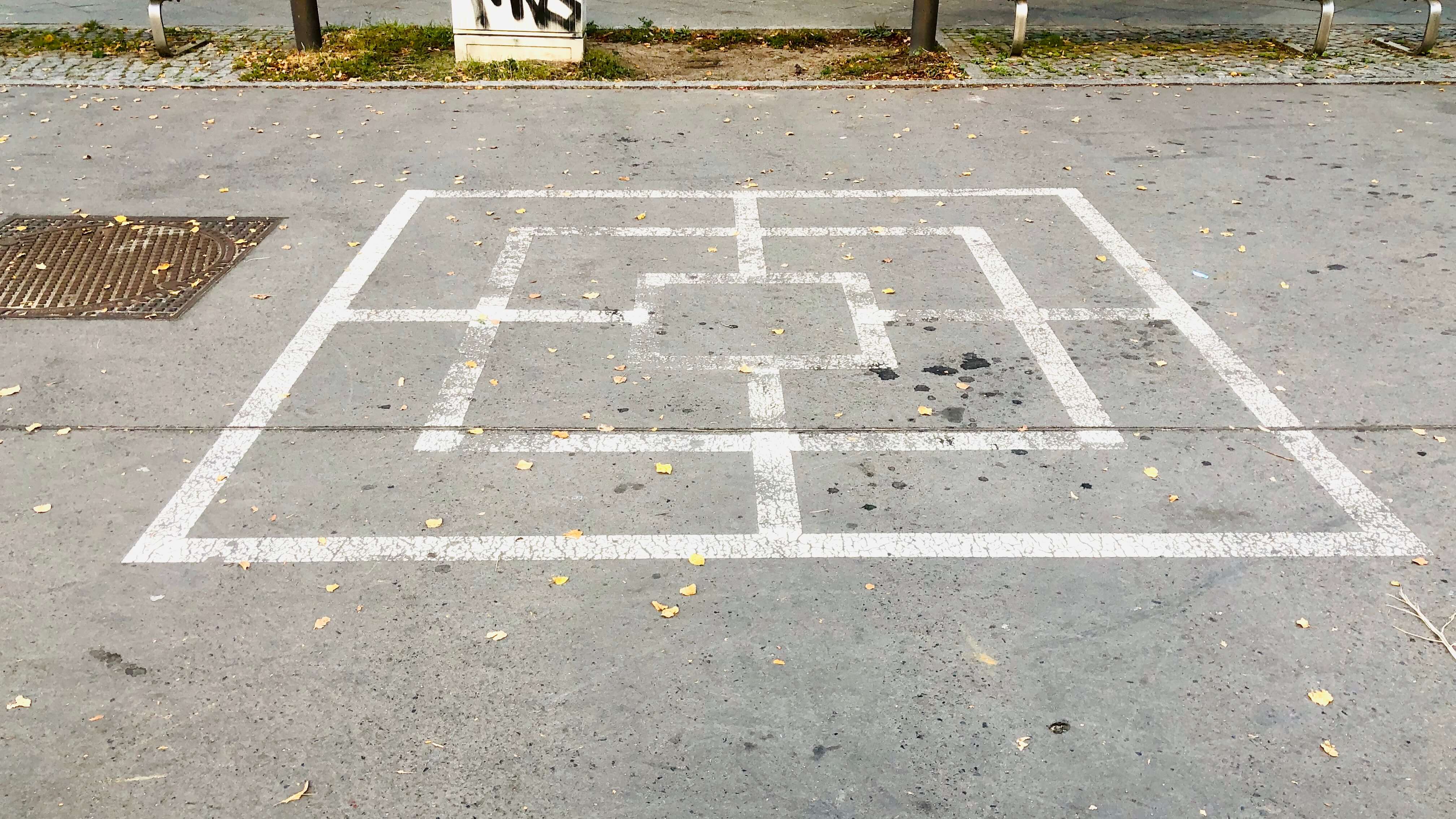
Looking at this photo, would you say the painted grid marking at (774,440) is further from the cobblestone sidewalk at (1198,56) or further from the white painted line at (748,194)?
the cobblestone sidewalk at (1198,56)

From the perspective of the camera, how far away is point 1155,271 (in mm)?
6531

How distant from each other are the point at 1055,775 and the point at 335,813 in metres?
2.05

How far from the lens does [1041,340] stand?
5.72 metres

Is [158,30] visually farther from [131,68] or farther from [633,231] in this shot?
[633,231]

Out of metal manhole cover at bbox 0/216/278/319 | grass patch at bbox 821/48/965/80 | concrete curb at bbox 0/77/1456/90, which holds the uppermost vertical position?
grass patch at bbox 821/48/965/80

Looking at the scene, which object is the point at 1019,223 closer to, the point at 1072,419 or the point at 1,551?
the point at 1072,419

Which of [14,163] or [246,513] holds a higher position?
[14,163]

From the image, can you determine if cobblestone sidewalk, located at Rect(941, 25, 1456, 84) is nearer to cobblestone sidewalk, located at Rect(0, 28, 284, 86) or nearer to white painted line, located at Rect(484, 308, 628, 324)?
white painted line, located at Rect(484, 308, 628, 324)

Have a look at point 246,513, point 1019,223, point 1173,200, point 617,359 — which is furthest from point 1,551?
point 1173,200

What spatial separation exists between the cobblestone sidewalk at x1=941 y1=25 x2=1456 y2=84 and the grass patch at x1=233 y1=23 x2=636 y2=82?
3.67m

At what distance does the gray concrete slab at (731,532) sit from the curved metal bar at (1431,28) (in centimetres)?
422

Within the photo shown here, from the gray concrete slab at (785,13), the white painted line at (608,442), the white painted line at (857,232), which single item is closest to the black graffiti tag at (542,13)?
the gray concrete slab at (785,13)

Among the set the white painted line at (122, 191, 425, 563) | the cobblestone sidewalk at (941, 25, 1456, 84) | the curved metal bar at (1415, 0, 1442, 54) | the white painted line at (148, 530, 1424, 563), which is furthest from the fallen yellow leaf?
the curved metal bar at (1415, 0, 1442, 54)

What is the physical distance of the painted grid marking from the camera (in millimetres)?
4133
